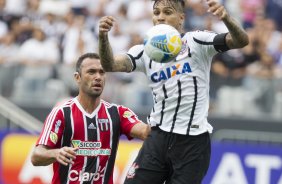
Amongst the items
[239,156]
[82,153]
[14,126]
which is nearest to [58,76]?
[14,126]

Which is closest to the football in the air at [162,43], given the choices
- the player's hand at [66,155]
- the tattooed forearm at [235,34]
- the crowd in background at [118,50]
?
the tattooed forearm at [235,34]

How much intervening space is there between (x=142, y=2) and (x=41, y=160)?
8.18 metres

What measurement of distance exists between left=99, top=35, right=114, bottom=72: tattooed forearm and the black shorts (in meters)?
0.71

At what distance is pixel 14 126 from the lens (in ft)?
45.6

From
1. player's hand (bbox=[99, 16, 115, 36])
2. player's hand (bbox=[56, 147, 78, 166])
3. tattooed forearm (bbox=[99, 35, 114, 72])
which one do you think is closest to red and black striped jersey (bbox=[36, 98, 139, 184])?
player's hand (bbox=[56, 147, 78, 166])

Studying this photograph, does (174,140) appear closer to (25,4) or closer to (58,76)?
(58,76)

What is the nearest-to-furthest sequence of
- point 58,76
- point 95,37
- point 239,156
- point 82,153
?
point 82,153, point 239,156, point 58,76, point 95,37

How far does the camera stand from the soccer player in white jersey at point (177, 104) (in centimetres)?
675

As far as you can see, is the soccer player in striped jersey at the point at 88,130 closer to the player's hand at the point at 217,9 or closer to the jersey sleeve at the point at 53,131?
the jersey sleeve at the point at 53,131

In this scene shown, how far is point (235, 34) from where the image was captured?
6.31 m

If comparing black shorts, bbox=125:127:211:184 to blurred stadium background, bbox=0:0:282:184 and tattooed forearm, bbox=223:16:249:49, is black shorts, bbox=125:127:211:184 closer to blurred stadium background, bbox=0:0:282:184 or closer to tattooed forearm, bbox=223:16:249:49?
tattooed forearm, bbox=223:16:249:49

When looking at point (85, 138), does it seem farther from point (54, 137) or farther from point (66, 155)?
point (66, 155)

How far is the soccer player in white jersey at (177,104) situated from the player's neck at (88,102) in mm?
783

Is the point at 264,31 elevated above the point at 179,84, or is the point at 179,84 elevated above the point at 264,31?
the point at 264,31
